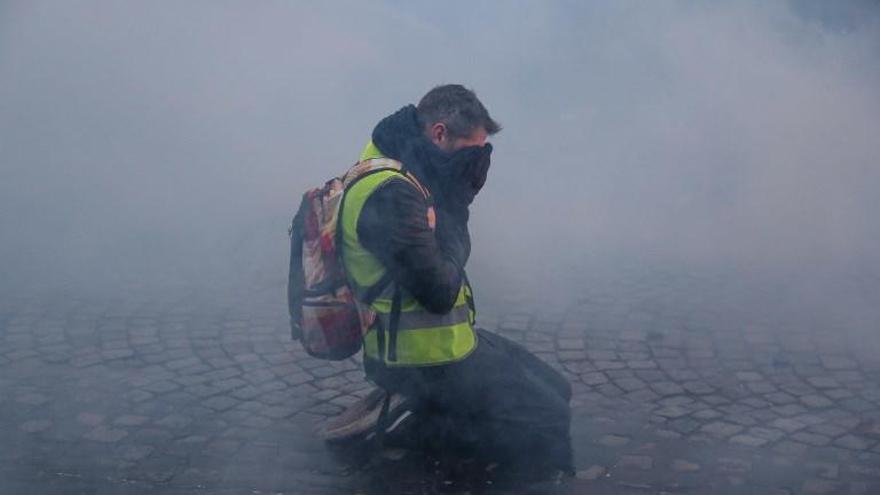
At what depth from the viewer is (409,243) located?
9.18 feet

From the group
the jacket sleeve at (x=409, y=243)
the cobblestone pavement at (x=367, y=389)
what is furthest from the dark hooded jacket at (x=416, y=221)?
the cobblestone pavement at (x=367, y=389)

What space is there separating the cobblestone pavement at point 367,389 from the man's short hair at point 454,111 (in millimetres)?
1018

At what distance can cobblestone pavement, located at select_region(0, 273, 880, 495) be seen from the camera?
125 inches

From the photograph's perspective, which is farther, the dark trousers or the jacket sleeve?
the dark trousers

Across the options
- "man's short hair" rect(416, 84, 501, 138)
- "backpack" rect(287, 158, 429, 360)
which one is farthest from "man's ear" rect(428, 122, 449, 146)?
"backpack" rect(287, 158, 429, 360)

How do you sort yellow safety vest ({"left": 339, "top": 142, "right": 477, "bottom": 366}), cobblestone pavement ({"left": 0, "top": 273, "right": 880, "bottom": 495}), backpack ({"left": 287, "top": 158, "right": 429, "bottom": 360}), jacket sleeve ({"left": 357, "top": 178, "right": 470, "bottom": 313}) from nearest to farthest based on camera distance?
jacket sleeve ({"left": 357, "top": 178, "right": 470, "bottom": 313})
yellow safety vest ({"left": 339, "top": 142, "right": 477, "bottom": 366})
backpack ({"left": 287, "top": 158, "right": 429, "bottom": 360})
cobblestone pavement ({"left": 0, "top": 273, "right": 880, "bottom": 495})

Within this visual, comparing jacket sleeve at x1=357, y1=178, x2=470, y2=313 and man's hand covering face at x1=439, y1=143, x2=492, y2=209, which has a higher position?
man's hand covering face at x1=439, y1=143, x2=492, y2=209

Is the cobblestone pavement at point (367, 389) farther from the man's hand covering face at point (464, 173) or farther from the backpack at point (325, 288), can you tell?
the man's hand covering face at point (464, 173)

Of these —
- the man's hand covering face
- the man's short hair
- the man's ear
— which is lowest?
the man's hand covering face

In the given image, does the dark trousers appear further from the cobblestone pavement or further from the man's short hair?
the man's short hair

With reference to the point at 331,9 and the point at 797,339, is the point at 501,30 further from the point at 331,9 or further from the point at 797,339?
the point at 797,339

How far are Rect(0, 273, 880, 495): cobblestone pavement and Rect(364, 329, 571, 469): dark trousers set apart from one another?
0.33 ft

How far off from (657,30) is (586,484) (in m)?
3.10

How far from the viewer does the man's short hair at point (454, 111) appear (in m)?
2.89
